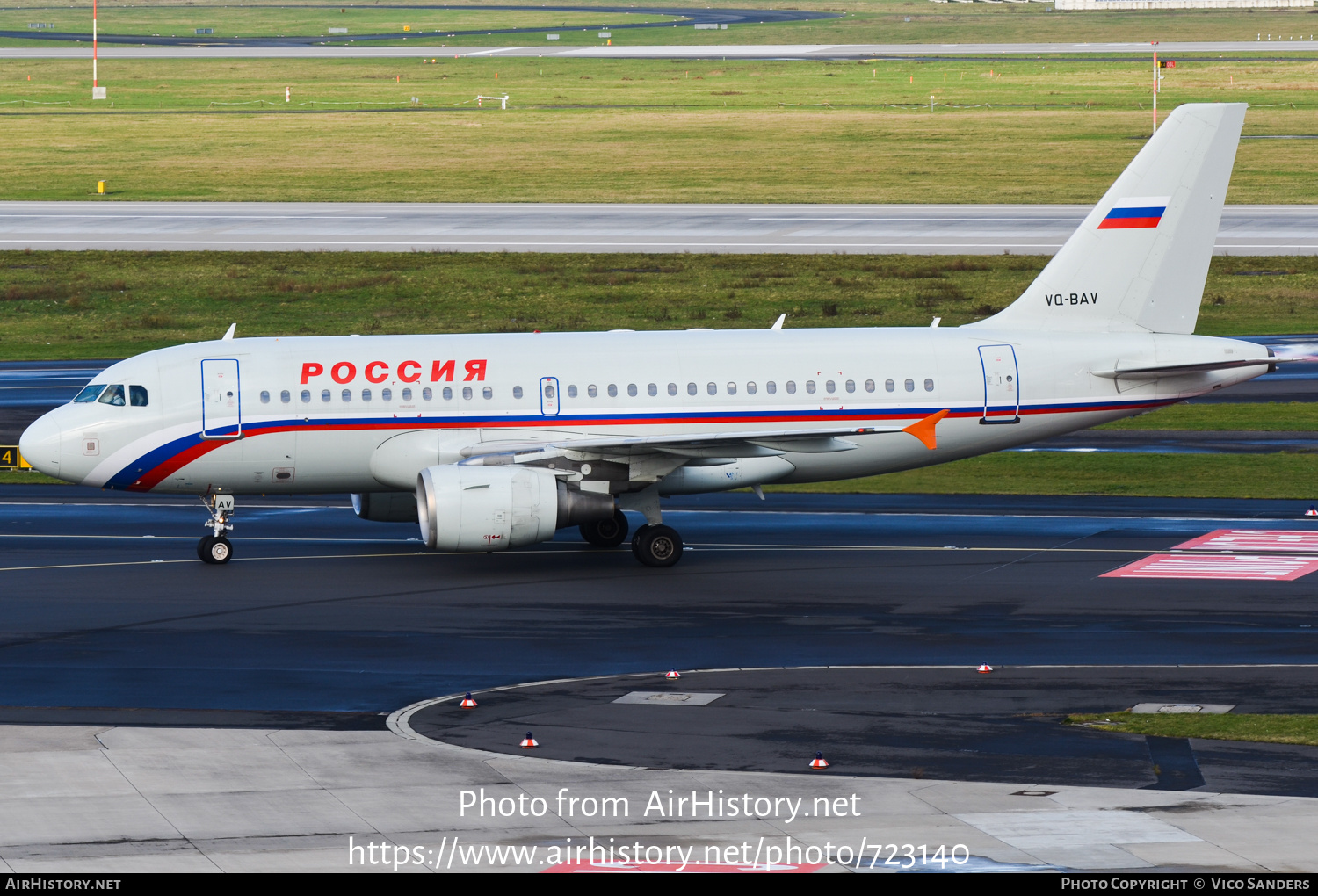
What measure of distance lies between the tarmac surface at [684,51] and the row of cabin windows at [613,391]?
14600 centimetres

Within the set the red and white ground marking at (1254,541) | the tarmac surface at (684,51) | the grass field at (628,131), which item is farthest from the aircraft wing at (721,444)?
the tarmac surface at (684,51)

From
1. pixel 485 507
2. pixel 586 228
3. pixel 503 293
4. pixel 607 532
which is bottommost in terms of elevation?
pixel 607 532

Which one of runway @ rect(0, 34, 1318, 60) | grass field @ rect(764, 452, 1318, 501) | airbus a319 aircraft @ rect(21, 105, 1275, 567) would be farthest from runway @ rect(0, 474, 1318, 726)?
runway @ rect(0, 34, 1318, 60)

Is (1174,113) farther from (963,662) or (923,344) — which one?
(963,662)

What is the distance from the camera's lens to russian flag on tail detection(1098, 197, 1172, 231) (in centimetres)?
3728

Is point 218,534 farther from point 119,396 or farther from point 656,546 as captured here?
point 656,546

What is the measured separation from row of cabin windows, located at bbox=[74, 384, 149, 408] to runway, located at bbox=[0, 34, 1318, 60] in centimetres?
14709

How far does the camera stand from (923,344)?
36.0 m

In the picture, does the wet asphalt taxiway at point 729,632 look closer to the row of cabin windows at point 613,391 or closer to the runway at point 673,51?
the row of cabin windows at point 613,391

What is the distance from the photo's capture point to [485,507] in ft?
104

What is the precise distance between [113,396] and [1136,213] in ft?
71.6

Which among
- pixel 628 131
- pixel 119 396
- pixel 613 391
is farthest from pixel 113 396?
pixel 628 131

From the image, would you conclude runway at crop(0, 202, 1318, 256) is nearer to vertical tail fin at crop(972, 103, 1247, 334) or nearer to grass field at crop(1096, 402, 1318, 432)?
grass field at crop(1096, 402, 1318, 432)

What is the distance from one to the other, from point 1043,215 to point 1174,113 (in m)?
49.8
